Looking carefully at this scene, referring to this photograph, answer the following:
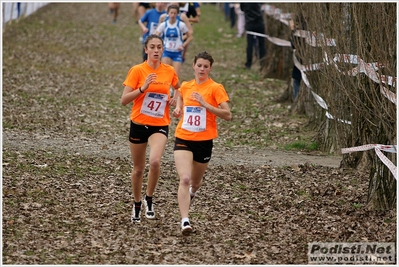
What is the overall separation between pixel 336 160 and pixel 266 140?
170cm

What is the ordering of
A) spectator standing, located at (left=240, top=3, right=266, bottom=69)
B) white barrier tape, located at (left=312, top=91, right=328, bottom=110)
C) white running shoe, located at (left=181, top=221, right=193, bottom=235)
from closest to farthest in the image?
white running shoe, located at (left=181, top=221, right=193, bottom=235)
white barrier tape, located at (left=312, top=91, right=328, bottom=110)
spectator standing, located at (left=240, top=3, right=266, bottom=69)

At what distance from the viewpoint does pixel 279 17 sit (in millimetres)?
17719

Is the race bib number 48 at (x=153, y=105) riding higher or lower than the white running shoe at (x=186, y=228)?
higher

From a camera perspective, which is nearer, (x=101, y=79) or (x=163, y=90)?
(x=163, y=90)

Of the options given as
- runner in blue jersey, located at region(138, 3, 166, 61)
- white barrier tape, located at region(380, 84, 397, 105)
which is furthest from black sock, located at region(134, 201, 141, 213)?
runner in blue jersey, located at region(138, 3, 166, 61)

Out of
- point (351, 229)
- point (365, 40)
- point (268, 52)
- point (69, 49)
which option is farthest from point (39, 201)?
point (69, 49)

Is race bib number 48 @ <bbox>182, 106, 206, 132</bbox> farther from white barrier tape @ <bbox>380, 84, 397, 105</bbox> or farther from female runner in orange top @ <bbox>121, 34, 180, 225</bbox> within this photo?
white barrier tape @ <bbox>380, 84, 397, 105</bbox>

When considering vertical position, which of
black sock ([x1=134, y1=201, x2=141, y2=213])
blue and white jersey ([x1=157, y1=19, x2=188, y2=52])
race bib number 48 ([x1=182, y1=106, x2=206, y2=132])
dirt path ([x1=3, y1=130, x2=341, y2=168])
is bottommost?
black sock ([x1=134, y1=201, x2=141, y2=213])

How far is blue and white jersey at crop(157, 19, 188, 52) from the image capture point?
49.0 feet

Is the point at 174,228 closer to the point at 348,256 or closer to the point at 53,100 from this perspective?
the point at 348,256

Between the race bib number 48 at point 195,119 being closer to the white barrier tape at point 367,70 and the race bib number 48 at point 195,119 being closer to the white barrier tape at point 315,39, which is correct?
the white barrier tape at point 367,70

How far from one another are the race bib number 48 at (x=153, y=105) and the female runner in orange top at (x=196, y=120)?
0.22m

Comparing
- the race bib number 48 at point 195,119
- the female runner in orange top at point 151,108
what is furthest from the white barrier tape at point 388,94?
the female runner in orange top at point 151,108

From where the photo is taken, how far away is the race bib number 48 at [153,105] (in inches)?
313
